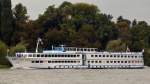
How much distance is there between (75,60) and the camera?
156 m

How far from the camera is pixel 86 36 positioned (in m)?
184

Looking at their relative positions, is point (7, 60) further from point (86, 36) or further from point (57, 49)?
point (86, 36)

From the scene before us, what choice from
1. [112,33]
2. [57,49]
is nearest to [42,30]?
[112,33]

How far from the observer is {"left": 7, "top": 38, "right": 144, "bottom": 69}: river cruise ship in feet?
500

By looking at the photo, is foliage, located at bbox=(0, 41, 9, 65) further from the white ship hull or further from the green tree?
the green tree

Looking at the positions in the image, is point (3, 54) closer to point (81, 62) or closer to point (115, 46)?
point (81, 62)

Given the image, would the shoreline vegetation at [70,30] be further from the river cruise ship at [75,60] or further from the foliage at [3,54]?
the river cruise ship at [75,60]

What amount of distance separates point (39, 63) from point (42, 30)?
35.9 meters

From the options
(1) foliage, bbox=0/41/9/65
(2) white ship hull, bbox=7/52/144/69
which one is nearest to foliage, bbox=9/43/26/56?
(1) foliage, bbox=0/41/9/65

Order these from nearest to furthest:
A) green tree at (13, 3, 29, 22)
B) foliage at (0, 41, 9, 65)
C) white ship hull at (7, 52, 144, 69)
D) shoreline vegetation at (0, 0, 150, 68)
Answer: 1. white ship hull at (7, 52, 144, 69)
2. foliage at (0, 41, 9, 65)
3. shoreline vegetation at (0, 0, 150, 68)
4. green tree at (13, 3, 29, 22)

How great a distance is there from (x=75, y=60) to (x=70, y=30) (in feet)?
101

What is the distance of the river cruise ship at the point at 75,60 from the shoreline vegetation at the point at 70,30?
17309 mm

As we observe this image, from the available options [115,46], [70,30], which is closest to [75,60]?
[115,46]

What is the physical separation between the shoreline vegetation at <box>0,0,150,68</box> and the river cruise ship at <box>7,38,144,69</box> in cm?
1731
